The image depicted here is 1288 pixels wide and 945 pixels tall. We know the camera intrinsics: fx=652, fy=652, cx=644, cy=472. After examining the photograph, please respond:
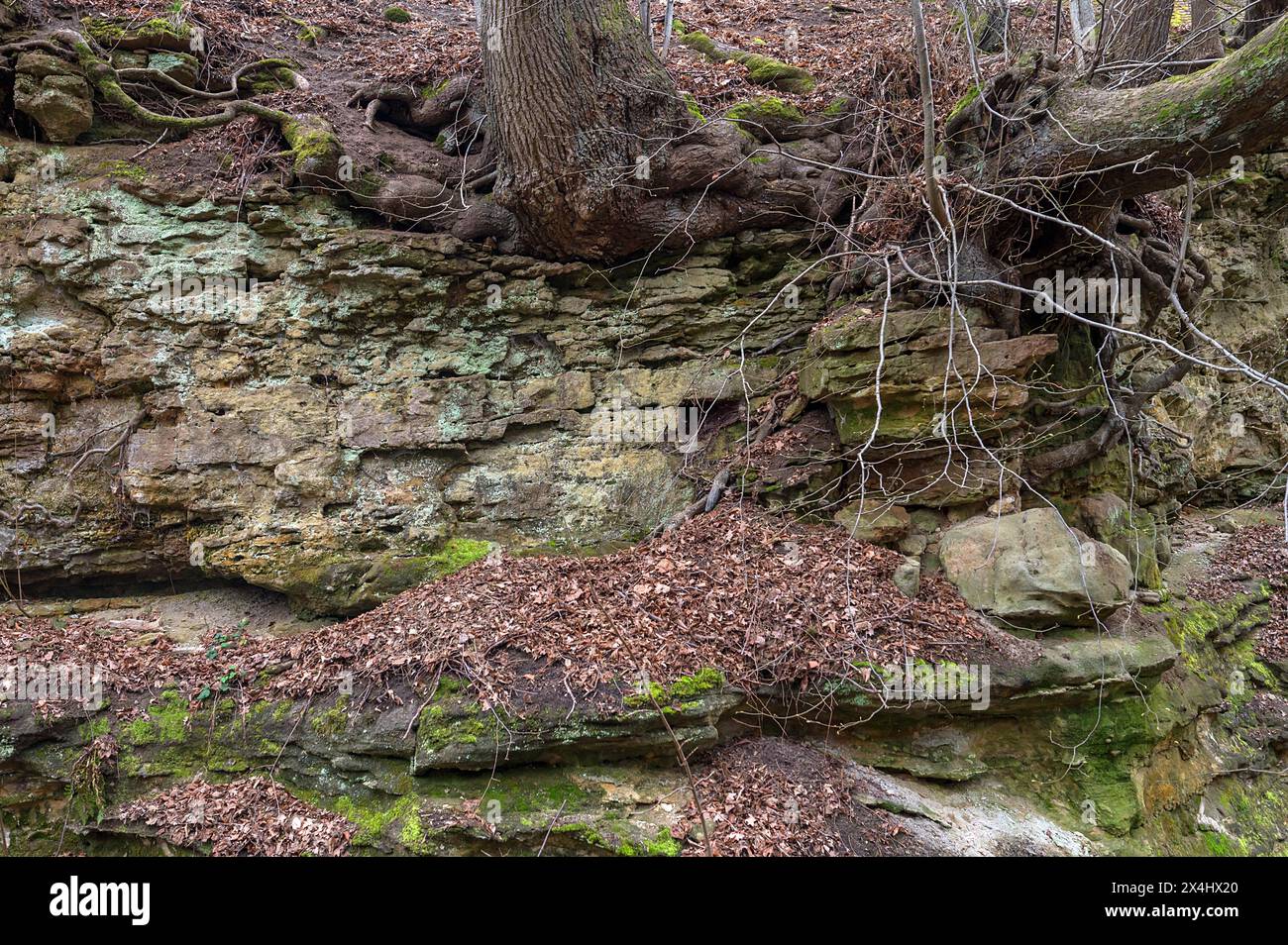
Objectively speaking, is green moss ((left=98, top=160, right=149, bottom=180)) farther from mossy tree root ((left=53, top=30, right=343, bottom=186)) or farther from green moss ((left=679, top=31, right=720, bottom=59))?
Answer: green moss ((left=679, top=31, right=720, bottom=59))

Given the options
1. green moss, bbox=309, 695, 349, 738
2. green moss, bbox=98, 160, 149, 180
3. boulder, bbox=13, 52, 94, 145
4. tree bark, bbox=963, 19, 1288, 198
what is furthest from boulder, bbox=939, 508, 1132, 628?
boulder, bbox=13, 52, 94, 145

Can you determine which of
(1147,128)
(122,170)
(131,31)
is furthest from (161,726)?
(1147,128)

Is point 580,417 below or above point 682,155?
below

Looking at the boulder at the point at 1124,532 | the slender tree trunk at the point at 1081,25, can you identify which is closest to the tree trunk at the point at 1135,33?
the slender tree trunk at the point at 1081,25

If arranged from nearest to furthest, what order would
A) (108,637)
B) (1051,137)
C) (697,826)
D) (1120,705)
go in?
(697,826)
(1120,705)
(1051,137)
(108,637)

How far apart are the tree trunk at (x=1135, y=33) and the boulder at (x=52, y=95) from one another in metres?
8.46

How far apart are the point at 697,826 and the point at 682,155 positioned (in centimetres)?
530

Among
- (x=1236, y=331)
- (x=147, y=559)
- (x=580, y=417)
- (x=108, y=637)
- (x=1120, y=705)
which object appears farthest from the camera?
(x=1236, y=331)

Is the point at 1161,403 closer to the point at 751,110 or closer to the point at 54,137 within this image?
the point at 751,110

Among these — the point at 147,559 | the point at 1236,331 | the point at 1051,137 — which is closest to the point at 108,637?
the point at 147,559

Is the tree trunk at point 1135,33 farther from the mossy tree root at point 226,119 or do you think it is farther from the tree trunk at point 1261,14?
the mossy tree root at point 226,119

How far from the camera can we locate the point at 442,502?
230 inches

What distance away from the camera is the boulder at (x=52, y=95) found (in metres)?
5.55

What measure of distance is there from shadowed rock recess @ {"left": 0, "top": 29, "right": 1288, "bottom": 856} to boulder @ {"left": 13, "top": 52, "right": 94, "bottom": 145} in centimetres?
2
